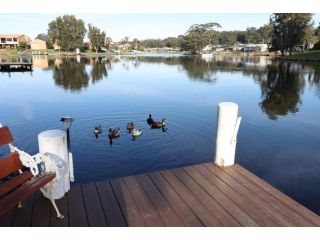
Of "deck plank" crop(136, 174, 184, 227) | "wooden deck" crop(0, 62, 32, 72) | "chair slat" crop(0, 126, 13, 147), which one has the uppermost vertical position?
"chair slat" crop(0, 126, 13, 147)

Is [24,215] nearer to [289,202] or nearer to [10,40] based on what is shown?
[289,202]

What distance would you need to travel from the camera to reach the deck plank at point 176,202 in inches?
163

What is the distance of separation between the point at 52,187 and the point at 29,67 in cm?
4226

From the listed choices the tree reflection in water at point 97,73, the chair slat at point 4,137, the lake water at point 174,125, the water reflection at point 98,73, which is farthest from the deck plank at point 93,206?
the water reflection at point 98,73

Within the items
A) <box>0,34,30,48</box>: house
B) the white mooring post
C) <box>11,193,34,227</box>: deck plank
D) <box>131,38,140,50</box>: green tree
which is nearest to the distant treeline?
<box>131,38,140,50</box>: green tree

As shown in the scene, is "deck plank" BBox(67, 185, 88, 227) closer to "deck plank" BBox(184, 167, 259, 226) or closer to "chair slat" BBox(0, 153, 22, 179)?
"chair slat" BBox(0, 153, 22, 179)

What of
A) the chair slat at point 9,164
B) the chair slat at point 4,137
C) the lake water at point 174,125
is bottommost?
the lake water at point 174,125

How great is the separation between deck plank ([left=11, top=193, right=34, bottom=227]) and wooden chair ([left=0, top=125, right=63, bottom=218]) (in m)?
0.12

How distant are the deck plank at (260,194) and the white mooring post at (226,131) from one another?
0.85 feet

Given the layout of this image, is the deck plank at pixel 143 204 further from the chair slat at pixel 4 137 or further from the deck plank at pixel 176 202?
the chair slat at pixel 4 137

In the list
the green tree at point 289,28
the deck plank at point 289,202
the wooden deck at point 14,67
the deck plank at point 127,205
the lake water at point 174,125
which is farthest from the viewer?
the green tree at point 289,28

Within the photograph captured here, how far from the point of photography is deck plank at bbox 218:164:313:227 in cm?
420
